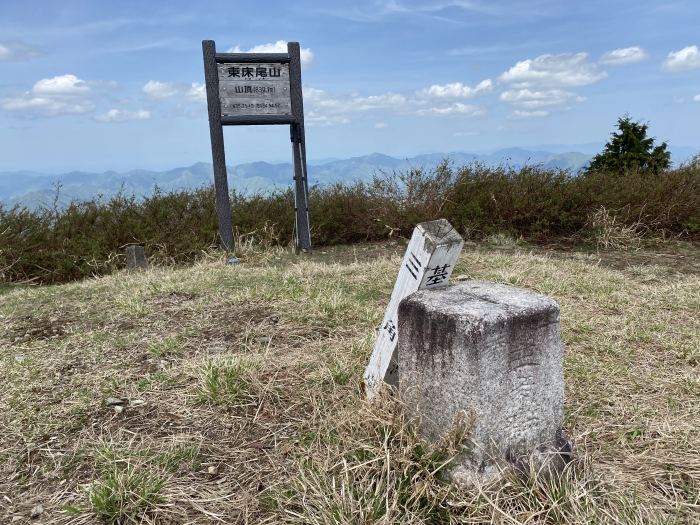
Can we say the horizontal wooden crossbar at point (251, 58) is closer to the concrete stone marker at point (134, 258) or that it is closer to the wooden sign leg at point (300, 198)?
the wooden sign leg at point (300, 198)

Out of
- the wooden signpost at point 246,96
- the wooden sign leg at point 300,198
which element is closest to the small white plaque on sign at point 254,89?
the wooden signpost at point 246,96

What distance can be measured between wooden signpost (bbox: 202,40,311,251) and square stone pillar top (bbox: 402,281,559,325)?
5743 millimetres

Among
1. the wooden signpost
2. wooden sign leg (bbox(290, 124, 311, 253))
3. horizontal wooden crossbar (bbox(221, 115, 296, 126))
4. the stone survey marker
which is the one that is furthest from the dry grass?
horizontal wooden crossbar (bbox(221, 115, 296, 126))

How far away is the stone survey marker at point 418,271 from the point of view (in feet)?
7.06

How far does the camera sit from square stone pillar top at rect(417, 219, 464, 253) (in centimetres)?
213

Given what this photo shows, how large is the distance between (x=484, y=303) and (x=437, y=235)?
324mm

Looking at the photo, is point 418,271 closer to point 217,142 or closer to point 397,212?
point 217,142

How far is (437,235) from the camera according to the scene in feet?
7.02

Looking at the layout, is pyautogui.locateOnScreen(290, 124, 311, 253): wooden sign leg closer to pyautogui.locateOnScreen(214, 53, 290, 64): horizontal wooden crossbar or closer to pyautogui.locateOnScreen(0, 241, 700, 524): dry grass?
pyautogui.locateOnScreen(214, 53, 290, 64): horizontal wooden crossbar

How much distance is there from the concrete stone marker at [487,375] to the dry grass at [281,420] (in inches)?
3.5

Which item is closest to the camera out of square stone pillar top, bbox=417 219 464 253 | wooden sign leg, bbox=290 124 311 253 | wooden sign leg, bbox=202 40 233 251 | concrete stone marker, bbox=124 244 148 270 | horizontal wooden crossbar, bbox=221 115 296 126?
square stone pillar top, bbox=417 219 464 253

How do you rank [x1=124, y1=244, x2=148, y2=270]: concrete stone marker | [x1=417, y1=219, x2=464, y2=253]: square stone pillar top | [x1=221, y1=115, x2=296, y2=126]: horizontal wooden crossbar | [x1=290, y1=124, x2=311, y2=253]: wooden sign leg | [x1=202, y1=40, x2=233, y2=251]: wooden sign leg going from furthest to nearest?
[x1=290, y1=124, x2=311, y2=253]: wooden sign leg < [x1=221, y1=115, x2=296, y2=126]: horizontal wooden crossbar < [x1=202, y1=40, x2=233, y2=251]: wooden sign leg < [x1=124, y1=244, x2=148, y2=270]: concrete stone marker < [x1=417, y1=219, x2=464, y2=253]: square stone pillar top

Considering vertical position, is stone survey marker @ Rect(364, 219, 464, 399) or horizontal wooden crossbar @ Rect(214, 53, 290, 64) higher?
horizontal wooden crossbar @ Rect(214, 53, 290, 64)

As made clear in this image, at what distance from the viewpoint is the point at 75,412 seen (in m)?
2.74
